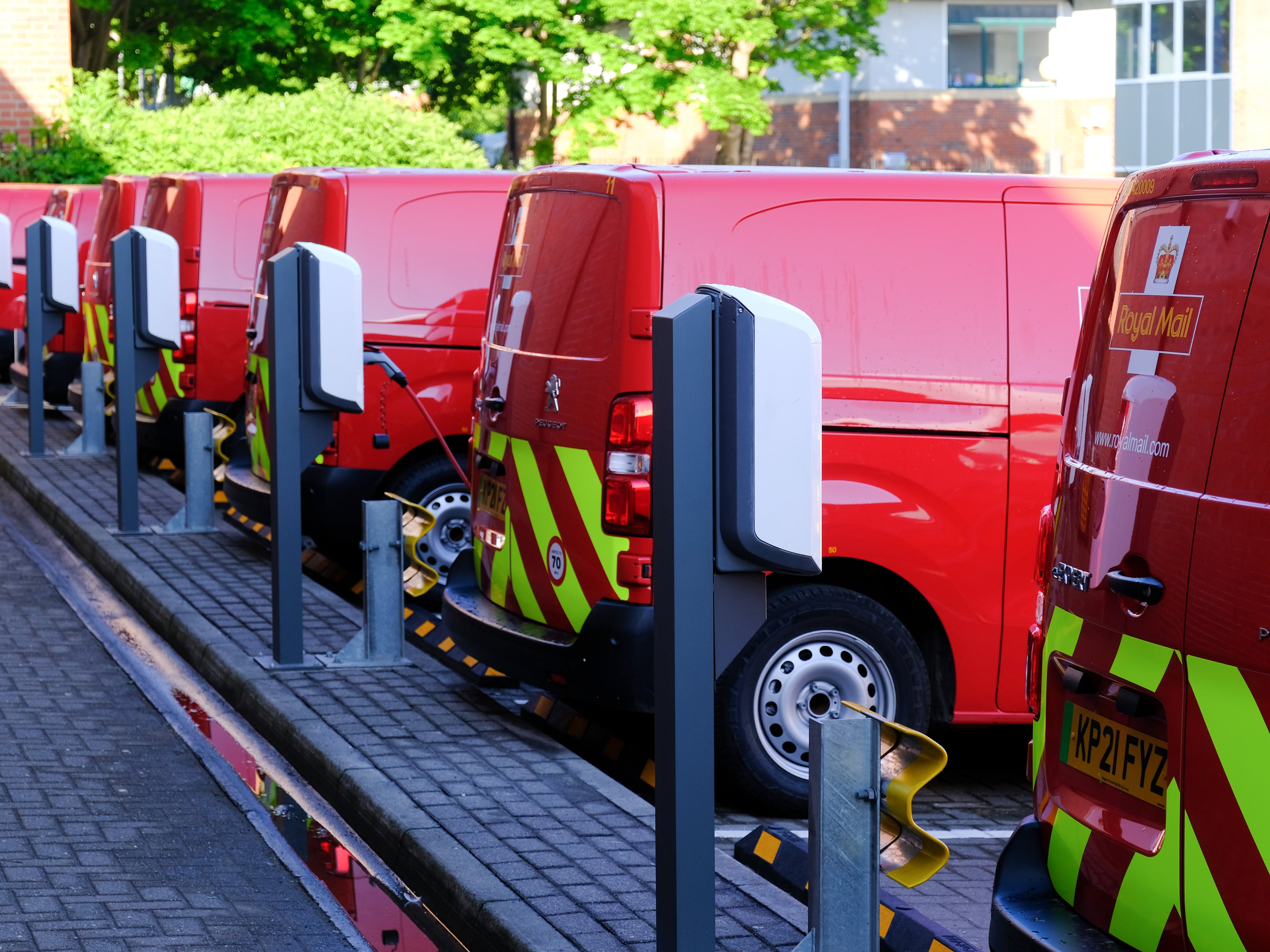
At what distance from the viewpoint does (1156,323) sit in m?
3.41

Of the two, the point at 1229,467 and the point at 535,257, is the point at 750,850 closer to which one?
the point at 1229,467

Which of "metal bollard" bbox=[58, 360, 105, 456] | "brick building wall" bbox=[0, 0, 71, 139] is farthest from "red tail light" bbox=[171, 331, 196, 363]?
"brick building wall" bbox=[0, 0, 71, 139]

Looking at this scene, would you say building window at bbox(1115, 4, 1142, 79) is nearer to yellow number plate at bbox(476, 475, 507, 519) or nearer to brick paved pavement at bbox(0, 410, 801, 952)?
brick paved pavement at bbox(0, 410, 801, 952)

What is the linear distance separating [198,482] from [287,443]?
3625mm

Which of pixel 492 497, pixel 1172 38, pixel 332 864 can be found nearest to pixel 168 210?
pixel 492 497

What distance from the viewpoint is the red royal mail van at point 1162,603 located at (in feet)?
10.0

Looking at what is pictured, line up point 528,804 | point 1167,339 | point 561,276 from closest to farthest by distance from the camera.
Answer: point 1167,339 → point 528,804 → point 561,276

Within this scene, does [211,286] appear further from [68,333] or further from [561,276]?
[561,276]

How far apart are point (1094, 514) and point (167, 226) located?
9.18 metres

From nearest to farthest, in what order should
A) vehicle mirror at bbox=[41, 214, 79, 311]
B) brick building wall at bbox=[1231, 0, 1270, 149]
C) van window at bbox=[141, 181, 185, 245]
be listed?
van window at bbox=[141, 181, 185, 245] → vehicle mirror at bbox=[41, 214, 79, 311] → brick building wall at bbox=[1231, 0, 1270, 149]

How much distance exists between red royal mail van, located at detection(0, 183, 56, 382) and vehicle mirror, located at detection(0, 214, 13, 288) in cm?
178

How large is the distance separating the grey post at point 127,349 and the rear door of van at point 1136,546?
7087 mm

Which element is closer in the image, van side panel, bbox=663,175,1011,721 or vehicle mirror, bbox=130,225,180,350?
van side panel, bbox=663,175,1011,721

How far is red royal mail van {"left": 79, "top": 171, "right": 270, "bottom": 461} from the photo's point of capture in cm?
Result: 1120
